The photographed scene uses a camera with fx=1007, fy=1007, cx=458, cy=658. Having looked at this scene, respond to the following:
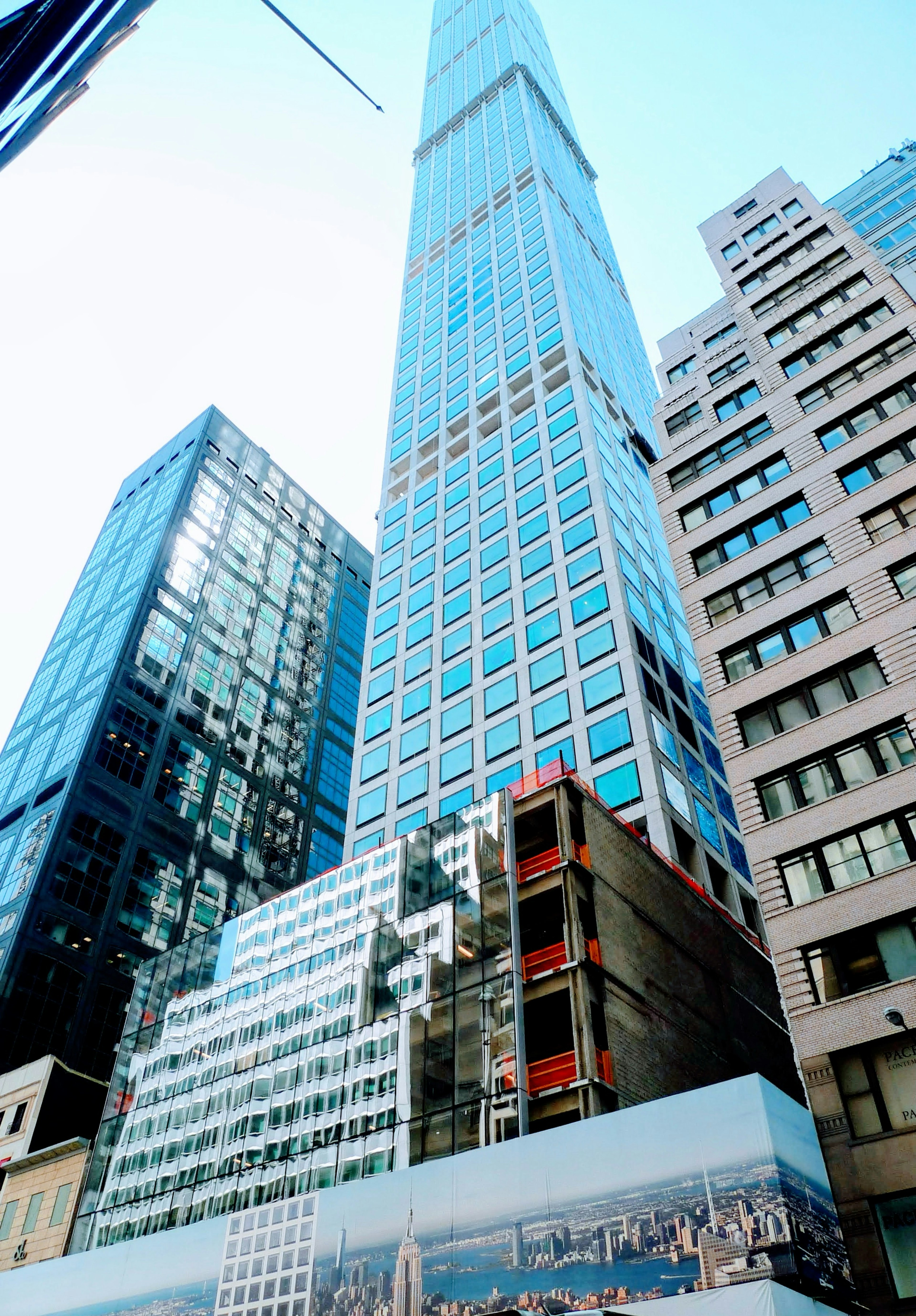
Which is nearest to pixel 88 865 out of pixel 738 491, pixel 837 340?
pixel 738 491

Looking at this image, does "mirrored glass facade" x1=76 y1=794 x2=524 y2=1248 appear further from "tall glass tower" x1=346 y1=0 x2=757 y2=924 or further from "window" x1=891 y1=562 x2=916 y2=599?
"window" x1=891 y1=562 x2=916 y2=599

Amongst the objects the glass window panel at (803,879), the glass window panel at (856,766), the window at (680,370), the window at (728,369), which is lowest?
the glass window panel at (803,879)

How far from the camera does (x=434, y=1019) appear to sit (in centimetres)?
3341

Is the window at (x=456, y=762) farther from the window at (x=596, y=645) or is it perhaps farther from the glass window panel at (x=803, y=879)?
the glass window panel at (x=803, y=879)

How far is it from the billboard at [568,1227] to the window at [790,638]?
1529cm

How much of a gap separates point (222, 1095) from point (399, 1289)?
1578 centimetres

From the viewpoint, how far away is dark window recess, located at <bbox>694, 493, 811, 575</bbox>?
37.4 m

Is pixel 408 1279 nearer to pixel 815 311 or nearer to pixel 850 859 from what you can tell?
pixel 850 859

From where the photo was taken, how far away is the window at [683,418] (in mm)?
45406

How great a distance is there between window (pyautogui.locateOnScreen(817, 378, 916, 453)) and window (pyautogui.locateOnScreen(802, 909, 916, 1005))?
61.8ft

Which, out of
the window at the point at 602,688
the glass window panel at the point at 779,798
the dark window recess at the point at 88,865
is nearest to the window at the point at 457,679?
the window at the point at 602,688

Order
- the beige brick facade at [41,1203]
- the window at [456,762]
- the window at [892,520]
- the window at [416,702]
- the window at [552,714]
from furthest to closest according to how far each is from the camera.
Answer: the window at [416,702], the window at [456,762], the window at [552,714], the beige brick facade at [41,1203], the window at [892,520]

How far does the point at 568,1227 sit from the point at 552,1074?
688cm

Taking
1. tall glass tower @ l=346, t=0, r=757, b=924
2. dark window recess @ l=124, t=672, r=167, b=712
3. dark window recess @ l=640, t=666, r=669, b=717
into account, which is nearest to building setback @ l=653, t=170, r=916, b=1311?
dark window recess @ l=640, t=666, r=669, b=717
